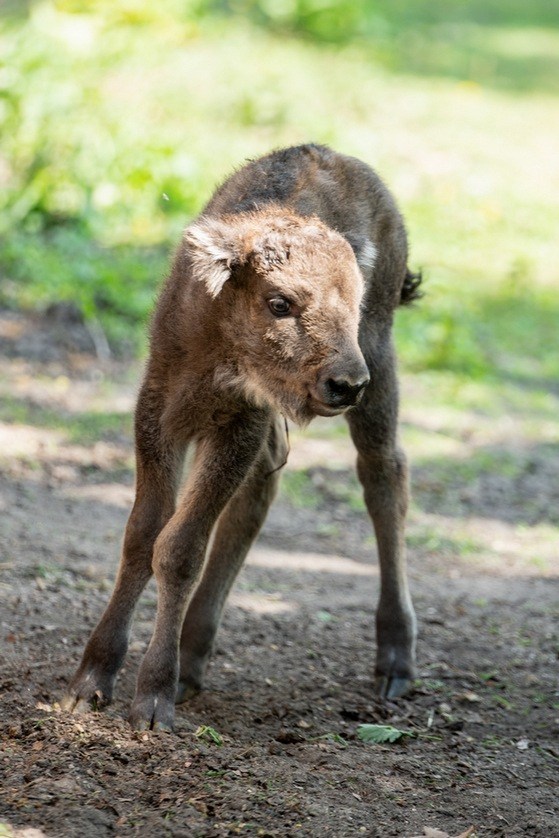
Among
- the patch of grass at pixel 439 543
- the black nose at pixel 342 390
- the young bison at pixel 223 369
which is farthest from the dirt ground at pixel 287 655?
the black nose at pixel 342 390

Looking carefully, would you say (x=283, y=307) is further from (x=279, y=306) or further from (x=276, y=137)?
(x=276, y=137)

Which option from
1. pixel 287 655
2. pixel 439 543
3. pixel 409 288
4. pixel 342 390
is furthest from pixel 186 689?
pixel 439 543

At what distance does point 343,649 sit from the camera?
6691 millimetres

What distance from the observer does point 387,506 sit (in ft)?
21.5

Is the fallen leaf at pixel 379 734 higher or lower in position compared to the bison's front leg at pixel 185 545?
lower

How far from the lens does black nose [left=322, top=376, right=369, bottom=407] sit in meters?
4.90

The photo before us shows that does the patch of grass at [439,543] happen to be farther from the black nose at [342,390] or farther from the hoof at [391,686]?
the black nose at [342,390]

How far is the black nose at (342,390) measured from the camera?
4.90 meters

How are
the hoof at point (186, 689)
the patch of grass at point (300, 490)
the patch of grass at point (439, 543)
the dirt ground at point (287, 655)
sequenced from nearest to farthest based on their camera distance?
1. the dirt ground at point (287, 655)
2. the hoof at point (186, 689)
3. the patch of grass at point (439, 543)
4. the patch of grass at point (300, 490)

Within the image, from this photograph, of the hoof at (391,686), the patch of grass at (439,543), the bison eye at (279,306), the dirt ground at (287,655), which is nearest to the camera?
the dirt ground at (287,655)

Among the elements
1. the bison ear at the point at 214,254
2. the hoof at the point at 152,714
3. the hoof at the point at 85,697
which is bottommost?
the hoof at the point at 85,697

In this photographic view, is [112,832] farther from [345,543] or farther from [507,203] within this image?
[507,203]

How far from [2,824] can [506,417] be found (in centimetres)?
788

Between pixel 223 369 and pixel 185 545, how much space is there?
0.77 m
